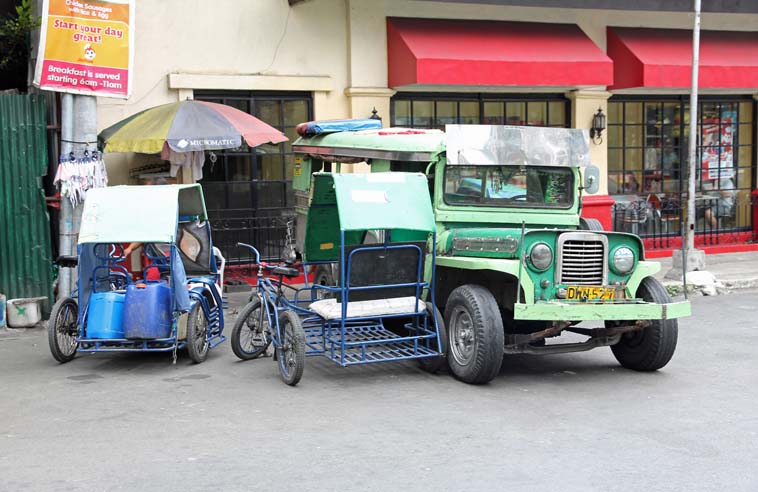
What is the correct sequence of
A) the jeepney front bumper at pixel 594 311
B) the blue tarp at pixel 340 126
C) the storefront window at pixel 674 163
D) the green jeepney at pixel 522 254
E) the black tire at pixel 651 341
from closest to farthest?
1. the jeepney front bumper at pixel 594 311
2. the green jeepney at pixel 522 254
3. the black tire at pixel 651 341
4. the blue tarp at pixel 340 126
5. the storefront window at pixel 674 163

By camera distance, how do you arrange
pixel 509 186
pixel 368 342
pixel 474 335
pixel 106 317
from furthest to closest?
1. pixel 509 186
2. pixel 106 317
3. pixel 368 342
4. pixel 474 335

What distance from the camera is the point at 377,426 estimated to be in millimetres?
6562

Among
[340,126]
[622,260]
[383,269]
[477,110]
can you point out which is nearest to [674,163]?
[477,110]

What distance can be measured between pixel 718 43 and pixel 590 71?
10.5ft

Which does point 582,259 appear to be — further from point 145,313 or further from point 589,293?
point 145,313

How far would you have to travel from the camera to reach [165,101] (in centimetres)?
1277

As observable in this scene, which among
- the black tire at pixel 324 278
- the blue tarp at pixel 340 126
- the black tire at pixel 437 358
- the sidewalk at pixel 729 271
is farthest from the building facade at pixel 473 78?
the black tire at pixel 437 358

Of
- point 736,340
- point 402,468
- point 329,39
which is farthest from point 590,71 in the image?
point 402,468

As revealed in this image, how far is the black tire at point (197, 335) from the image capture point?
8.59 m

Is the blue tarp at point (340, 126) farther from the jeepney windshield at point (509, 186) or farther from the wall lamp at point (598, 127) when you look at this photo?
the wall lamp at point (598, 127)

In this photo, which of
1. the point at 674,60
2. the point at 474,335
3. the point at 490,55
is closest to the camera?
the point at 474,335

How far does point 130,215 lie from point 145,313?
98 centimetres

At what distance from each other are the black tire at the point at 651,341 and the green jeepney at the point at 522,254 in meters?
0.01

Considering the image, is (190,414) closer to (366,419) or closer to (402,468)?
(366,419)
